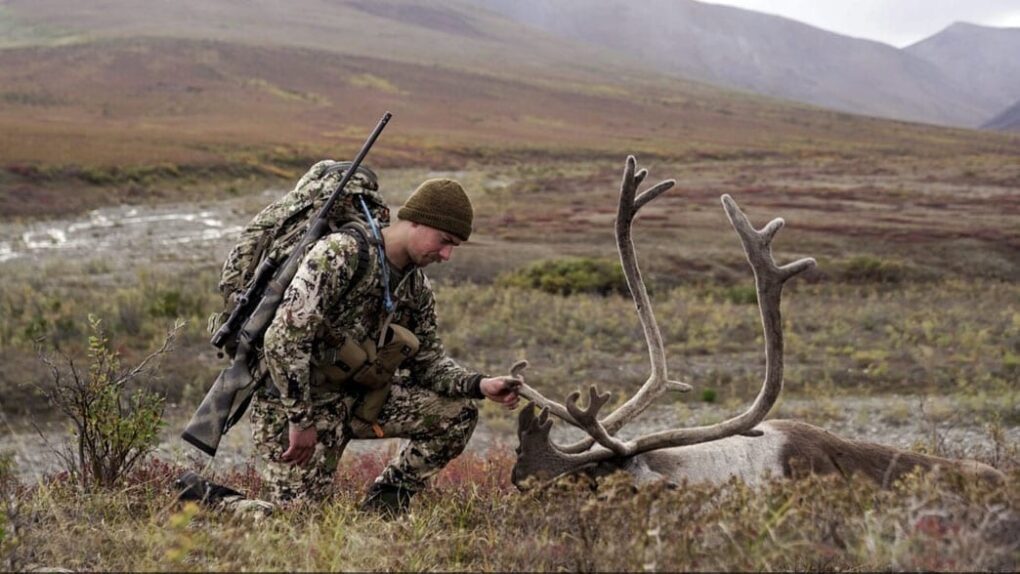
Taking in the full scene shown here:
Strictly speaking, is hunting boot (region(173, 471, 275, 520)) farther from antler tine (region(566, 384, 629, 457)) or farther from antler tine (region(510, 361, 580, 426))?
antler tine (region(566, 384, 629, 457))

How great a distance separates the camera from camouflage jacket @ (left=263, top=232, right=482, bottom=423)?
3.79 meters

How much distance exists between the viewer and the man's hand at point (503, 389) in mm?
Result: 4094

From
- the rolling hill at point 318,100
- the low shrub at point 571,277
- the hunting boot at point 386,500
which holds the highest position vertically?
the hunting boot at point 386,500

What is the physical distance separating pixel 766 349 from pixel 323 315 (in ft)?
5.95

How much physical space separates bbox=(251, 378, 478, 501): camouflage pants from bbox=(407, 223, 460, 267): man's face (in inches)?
29.8

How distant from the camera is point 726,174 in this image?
45.3 meters

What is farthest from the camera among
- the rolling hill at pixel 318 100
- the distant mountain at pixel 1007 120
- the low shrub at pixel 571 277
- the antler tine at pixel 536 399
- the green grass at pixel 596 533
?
the distant mountain at pixel 1007 120

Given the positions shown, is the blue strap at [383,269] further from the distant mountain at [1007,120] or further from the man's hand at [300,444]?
the distant mountain at [1007,120]

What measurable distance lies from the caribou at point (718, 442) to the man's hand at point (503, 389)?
0.18 ft

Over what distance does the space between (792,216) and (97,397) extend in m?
25.4

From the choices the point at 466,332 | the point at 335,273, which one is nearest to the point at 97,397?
the point at 335,273

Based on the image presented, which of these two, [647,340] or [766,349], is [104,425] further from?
[766,349]

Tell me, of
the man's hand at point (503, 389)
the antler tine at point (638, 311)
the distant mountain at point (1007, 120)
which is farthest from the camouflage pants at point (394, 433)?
the distant mountain at point (1007, 120)

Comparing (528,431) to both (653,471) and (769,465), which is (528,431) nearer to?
(653,471)
